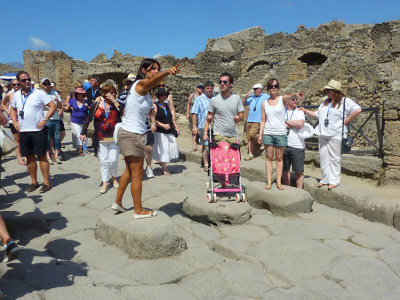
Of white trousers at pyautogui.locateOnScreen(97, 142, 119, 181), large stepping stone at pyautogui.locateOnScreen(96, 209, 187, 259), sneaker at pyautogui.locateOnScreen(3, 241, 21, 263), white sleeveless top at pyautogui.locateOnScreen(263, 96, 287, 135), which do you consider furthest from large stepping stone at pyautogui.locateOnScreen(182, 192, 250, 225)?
sneaker at pyautogui.locateOnScreen(3, 241, 21, 263)

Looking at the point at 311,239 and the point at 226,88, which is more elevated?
the point at 226,88

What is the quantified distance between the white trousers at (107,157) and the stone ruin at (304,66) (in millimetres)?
4146

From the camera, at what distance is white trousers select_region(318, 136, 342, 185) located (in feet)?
14.9

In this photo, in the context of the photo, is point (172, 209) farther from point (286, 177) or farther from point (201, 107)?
point (201, 107)

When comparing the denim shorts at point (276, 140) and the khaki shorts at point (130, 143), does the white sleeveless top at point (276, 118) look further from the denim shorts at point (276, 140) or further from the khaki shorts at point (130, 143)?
the khaki shorts at point (130, 143)

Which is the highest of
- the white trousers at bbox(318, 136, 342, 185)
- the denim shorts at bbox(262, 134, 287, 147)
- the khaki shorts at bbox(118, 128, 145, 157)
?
the khaki shorts at bbox(118, 128, 145, 157)

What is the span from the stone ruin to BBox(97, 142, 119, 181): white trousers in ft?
13.6

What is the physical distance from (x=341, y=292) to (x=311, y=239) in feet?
2.88

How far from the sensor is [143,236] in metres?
2.79

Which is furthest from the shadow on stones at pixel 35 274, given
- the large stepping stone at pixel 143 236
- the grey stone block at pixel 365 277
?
the grey stone block at pixel 365 277

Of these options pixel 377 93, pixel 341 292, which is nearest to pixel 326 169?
pixel 341 292

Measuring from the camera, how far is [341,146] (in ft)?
14.9

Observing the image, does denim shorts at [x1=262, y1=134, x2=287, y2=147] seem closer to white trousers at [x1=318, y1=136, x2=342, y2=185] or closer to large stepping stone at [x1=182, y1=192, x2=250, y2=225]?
white trousers at [x1=318, y1=136, x2=342, y2=185]

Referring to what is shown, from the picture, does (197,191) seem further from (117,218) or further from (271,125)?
(117,218)
